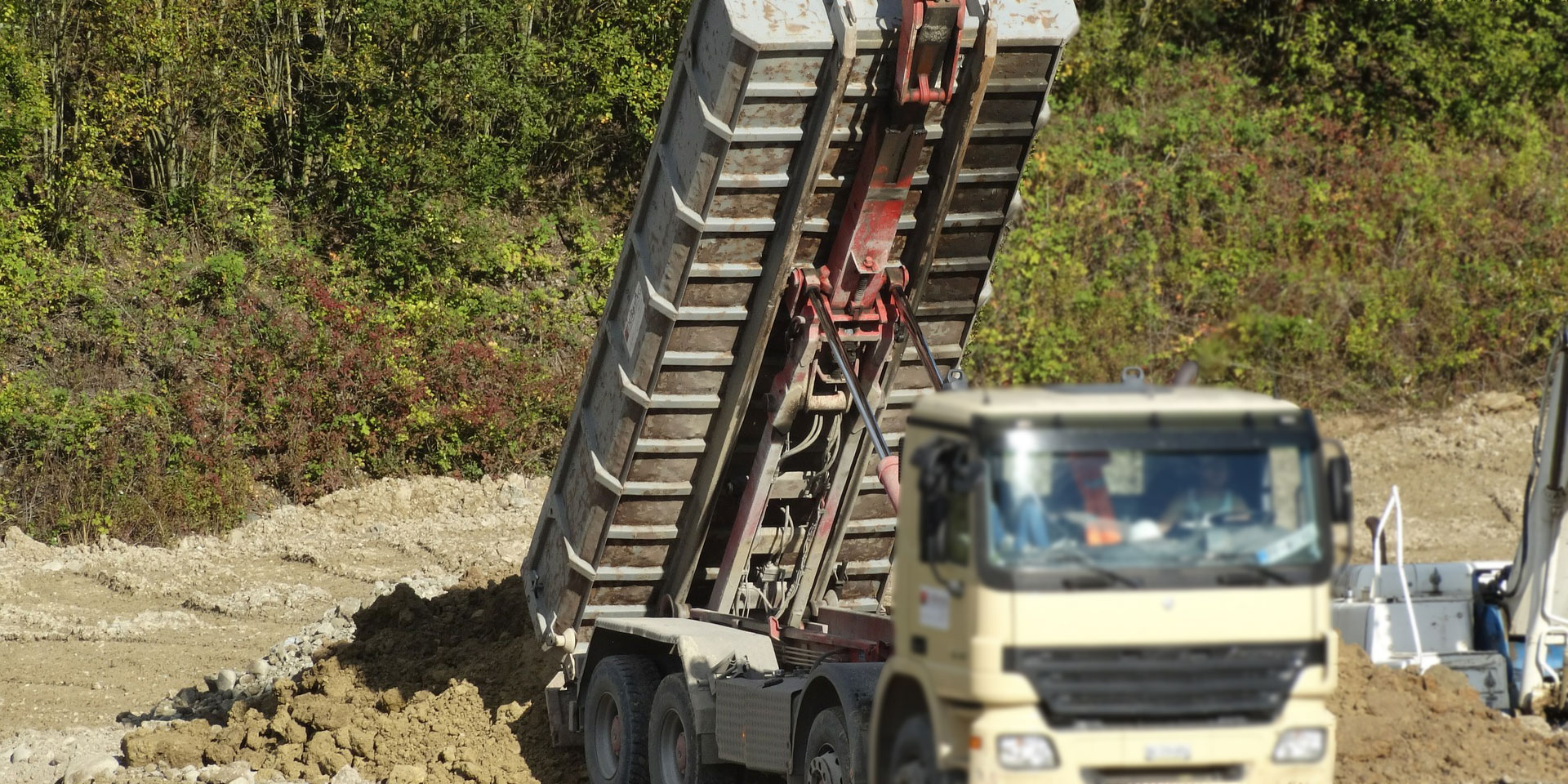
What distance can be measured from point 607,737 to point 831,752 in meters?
2.42

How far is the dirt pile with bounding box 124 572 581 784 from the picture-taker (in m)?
9.66

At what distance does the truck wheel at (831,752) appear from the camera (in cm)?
712

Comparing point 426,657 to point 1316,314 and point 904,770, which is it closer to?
point 904,770

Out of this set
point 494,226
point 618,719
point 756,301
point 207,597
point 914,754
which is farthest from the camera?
point 494,226

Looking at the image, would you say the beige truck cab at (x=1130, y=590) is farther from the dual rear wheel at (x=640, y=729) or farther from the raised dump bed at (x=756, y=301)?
the dual rear wheel at (x=640, y=729)

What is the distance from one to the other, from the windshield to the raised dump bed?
284 centimetres

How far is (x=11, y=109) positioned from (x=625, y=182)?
829 cm

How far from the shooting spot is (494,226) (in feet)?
73.8

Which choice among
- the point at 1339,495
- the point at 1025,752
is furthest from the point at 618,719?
the point at 1339,495

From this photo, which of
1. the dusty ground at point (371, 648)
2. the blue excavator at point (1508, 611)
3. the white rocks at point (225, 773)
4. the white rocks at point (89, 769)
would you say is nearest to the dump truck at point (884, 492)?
the dusty ground at point (371, 648)

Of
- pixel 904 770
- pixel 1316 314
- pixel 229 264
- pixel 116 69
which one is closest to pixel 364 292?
pixel 229 264

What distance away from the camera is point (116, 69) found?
20.5 meters

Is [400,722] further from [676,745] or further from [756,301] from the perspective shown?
[756,301]

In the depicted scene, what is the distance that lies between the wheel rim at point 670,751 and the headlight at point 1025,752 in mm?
3330
